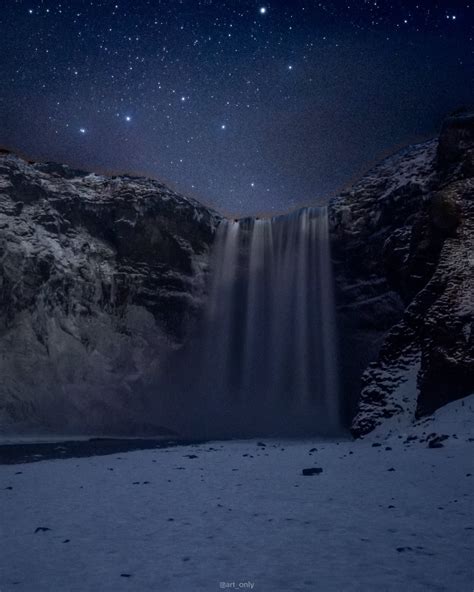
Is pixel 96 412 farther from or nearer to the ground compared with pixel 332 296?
nearer to the ground

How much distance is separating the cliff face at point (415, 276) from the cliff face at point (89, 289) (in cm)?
1623

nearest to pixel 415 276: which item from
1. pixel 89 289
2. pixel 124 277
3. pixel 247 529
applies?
pixel 247 529

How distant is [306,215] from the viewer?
41.7 metres

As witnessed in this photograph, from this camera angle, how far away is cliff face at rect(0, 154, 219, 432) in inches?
1345

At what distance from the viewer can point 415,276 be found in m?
23.1

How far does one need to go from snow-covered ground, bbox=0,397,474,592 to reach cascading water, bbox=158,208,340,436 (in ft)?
101

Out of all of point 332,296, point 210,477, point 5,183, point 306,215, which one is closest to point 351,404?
point 332,296

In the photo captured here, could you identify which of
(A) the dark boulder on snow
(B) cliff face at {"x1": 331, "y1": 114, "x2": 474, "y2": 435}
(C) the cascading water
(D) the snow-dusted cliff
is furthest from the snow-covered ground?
(C) the cascading water

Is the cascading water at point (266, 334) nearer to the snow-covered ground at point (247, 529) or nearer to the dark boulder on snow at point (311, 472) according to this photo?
the dark boulder on snow at point (311, 472)

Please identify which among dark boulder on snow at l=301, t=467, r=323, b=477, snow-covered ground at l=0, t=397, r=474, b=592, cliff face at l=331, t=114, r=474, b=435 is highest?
cliff face at l=331, t=114, r=474, b=435

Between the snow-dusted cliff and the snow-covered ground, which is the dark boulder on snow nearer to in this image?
the snow-covered ground

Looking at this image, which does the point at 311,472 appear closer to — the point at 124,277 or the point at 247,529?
the point at 247,529

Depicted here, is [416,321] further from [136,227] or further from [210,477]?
[136,227]

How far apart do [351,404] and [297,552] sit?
1492 inches
